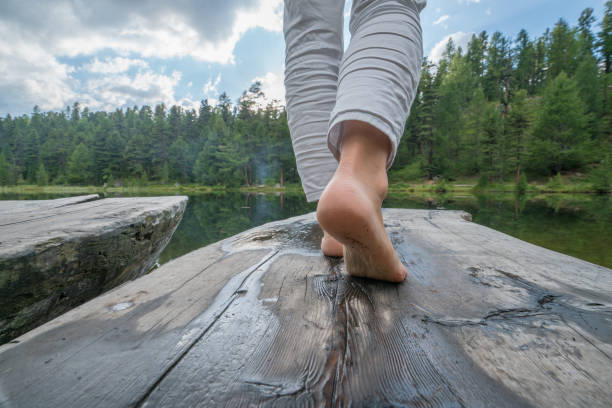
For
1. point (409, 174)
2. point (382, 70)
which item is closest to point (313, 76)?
point (382, 70)

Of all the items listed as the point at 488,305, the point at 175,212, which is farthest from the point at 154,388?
the point at 175,212

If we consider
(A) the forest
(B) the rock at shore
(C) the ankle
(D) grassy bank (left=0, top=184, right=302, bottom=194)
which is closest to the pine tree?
(A) the forest

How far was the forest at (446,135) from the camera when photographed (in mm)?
16766

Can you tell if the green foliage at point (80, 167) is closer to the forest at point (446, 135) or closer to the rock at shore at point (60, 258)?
the forest at point (446, 135)

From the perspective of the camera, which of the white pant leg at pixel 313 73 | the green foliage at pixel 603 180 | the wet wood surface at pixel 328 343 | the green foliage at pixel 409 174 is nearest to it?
the wet wood surface at pixel 328 343

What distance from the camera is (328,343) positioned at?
1.35ft

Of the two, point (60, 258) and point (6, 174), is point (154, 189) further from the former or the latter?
point (60, 258)

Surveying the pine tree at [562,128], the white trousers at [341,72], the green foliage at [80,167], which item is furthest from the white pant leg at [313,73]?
the green foliage at [80,167]

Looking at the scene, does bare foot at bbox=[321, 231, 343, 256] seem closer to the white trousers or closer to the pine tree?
the white trousers

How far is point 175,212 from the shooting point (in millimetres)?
1474

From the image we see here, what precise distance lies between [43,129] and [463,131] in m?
50.6

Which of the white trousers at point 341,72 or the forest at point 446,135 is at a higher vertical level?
the forest at point 446,135

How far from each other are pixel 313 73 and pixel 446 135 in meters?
25.2

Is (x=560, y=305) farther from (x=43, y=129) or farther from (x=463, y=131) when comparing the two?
(x=43, y=129)
